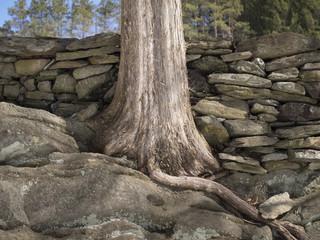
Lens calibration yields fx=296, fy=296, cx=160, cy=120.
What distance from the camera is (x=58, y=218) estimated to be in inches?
105

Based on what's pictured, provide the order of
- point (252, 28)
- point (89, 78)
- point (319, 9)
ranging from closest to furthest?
1. point (89, 78)
2. point (319, 9)
3. point (252, 28)

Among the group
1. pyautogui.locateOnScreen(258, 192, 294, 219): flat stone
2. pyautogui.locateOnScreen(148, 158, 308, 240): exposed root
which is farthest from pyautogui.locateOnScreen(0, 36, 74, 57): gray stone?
pyautogui.locateOnScreen(258, 192, 294, 219): flat stone

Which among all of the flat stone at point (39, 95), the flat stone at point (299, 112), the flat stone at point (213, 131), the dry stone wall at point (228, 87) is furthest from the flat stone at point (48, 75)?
the flat stone at point (299, 112)

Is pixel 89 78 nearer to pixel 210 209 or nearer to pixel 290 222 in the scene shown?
pixel 210 209

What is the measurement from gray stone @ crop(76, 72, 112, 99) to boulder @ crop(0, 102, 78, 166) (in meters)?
1.12

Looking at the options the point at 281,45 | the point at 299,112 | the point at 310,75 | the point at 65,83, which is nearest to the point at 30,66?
the point at 65,83

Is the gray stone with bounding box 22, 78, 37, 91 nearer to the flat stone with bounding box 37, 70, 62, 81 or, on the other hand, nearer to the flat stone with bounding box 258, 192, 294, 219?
the flat stone with bounding box 37, 70, 62, 81

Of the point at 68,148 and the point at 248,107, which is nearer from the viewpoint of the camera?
the point at 68,148

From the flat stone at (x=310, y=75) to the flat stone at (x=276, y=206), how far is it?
1.88m

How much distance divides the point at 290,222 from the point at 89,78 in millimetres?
3735

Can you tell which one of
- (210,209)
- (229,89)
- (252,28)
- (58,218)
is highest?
(252,28)

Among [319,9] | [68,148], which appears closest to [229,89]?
[68,148]

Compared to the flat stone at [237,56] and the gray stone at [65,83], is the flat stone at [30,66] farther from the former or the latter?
the flat stone at [237,56]

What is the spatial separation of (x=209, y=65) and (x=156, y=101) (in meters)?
1.36
